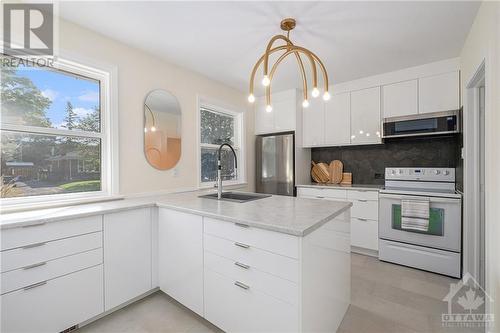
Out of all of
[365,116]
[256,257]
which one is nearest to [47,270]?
[256,257]

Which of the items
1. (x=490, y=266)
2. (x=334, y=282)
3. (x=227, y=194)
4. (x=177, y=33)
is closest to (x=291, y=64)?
(x=177, y=33)

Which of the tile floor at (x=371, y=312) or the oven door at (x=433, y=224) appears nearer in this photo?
the tile floor at (x=371, y=312)

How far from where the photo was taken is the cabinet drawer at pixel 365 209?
9.68 ft

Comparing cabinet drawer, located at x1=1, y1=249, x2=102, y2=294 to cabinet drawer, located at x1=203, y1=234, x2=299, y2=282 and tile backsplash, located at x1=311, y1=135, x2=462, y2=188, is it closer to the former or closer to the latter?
cabinet drawer, located at x1=203, y1=234, x2=299, y2=282

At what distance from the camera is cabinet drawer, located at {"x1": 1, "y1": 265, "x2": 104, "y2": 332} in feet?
4.55

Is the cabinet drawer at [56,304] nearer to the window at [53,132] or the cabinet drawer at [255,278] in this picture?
the window at [53,132]

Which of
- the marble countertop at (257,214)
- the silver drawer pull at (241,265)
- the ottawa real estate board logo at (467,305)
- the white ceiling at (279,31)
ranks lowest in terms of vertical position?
the ottawa real estate board logo at (467,305)

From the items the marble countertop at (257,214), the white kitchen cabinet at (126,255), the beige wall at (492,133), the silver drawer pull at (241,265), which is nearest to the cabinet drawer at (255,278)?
the silver drawer pull at (241,265)

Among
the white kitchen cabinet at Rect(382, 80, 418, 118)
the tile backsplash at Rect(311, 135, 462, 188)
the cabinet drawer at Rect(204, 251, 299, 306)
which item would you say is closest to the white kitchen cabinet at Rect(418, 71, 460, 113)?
the white kitchen cabinet at Rect(382, 80, 418, 118)

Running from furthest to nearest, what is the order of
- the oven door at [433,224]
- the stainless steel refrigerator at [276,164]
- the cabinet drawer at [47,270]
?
1. the stainless steel refrigerator at [276,164]
2. the oven door at [433,224]
3. the cabinet drawer at [47,270]

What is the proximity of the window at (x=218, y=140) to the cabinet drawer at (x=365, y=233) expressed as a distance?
6.18 feet

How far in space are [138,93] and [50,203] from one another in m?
1.35

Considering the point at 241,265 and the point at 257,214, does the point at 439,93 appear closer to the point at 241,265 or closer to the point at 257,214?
the point at 257,214

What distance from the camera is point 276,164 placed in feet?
12.4
